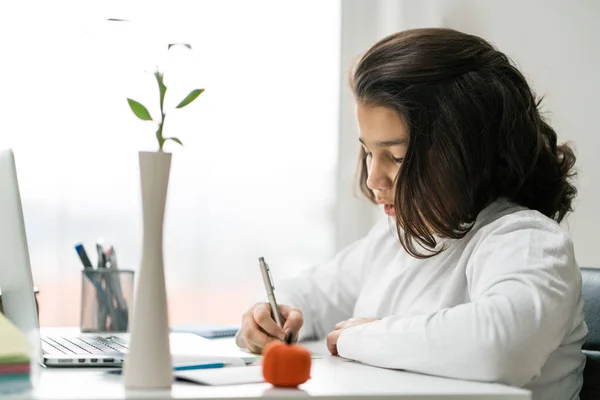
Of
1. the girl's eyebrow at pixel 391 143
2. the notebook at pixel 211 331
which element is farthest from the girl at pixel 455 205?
the notebook at pixel 211 331

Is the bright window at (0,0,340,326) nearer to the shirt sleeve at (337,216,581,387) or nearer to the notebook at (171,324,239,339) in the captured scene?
the notebook at (171,324,239,339)

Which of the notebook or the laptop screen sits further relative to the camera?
the notebook

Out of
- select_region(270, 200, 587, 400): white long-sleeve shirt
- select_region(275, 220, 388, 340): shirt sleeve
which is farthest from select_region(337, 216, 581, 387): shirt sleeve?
select_region(275, 220, 388, 340): shirt sleeve

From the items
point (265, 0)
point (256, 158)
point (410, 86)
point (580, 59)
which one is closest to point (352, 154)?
point (256, 158)

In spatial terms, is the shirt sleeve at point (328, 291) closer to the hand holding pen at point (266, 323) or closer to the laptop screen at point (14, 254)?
the hand holding pen at point (266, 323)

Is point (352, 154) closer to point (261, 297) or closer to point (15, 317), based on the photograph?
point (261, 297)

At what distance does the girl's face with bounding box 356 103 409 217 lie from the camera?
1342mm

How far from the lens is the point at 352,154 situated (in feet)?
8.13

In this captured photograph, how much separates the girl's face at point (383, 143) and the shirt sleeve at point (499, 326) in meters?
0.24

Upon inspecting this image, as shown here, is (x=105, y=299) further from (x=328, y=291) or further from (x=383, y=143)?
(x=383, y=143)

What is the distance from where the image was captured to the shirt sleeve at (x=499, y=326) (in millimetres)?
1005

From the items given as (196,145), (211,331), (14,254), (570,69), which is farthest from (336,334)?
(196,145)

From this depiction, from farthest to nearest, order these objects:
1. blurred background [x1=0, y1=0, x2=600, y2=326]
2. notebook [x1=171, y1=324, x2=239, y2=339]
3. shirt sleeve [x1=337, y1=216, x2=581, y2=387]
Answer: blurred background [x1=0, y1=0, x2=600, y2=326] → notebook [x1=171, y1=324, x2=239, y2=339] → shirt sleeve [x1=337, y1=216, x2=581, y2=387]

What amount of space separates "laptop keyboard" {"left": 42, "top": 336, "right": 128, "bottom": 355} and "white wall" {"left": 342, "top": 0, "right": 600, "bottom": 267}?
912 mm
